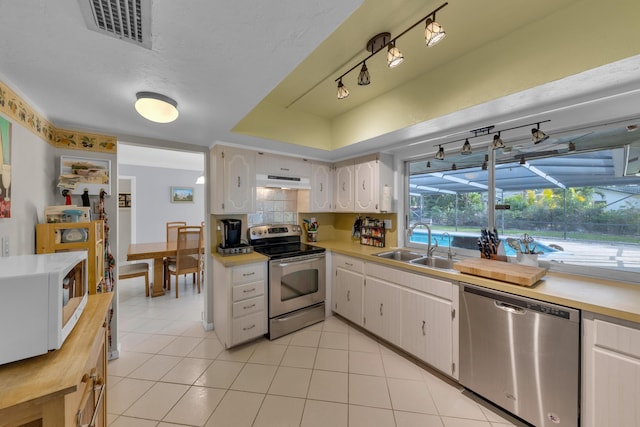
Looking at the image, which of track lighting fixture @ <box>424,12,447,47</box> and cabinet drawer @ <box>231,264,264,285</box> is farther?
cabinet drawer @ <box>231,264,264,285</box>

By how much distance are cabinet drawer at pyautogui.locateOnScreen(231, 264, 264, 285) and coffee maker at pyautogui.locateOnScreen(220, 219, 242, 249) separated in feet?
1.31

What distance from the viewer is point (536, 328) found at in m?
1.45

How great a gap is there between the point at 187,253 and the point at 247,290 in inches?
76.1

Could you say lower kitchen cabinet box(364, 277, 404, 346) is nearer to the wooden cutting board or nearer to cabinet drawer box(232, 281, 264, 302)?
the wooden cutting board

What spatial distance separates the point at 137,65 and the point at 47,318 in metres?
1.18

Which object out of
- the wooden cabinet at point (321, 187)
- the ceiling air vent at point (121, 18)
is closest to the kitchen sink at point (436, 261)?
the wooden cabinet at point (321, 187)

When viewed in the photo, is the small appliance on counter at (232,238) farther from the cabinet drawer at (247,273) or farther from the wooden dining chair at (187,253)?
the wooden dining chair at (187,253)

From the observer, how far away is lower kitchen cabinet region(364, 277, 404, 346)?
2.23 m

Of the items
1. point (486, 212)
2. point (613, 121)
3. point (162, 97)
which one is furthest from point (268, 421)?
point (613, 121)

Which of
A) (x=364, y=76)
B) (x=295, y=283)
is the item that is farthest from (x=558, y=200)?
(x=295, y=283)

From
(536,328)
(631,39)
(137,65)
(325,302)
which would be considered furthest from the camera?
(325,302)

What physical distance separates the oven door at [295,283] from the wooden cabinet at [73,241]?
4.40ft

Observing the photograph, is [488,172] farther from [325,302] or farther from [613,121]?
[325,302]

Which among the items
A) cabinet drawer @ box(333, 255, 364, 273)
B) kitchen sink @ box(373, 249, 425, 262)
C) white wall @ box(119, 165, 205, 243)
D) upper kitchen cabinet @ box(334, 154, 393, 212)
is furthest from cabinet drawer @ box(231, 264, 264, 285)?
white wall @ box(119, 165, 205, 243)
